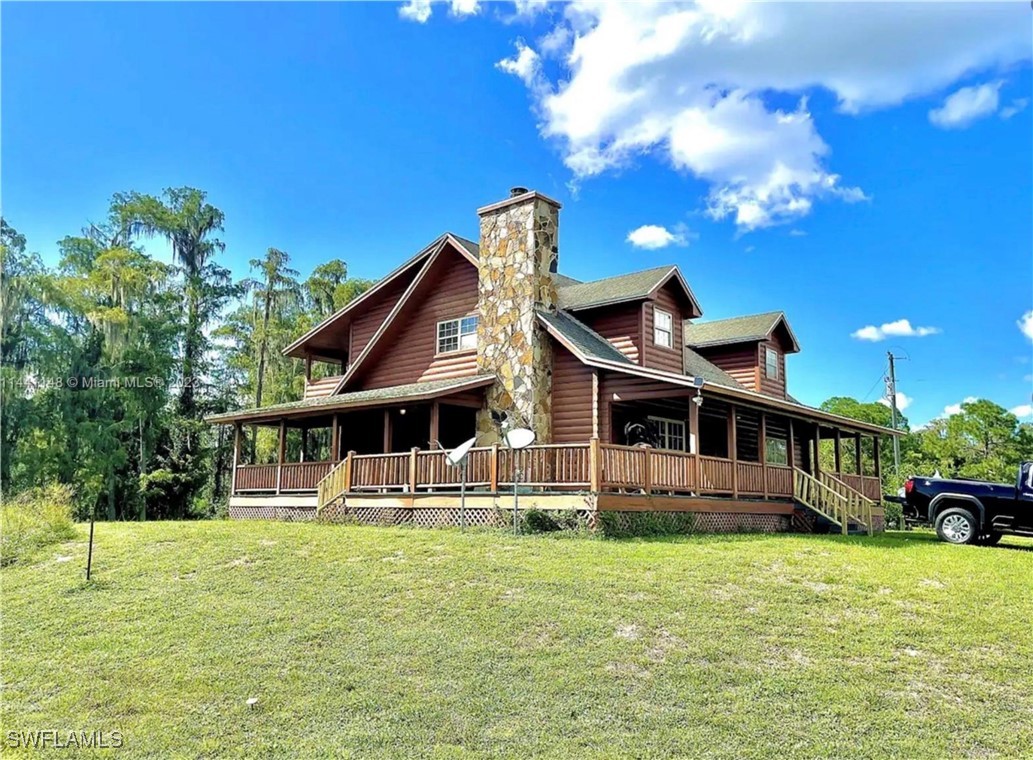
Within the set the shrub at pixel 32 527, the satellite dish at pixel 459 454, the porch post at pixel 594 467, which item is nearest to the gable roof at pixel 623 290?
A: the porch post at pixel 594 467

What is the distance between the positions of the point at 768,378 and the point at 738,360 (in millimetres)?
1102

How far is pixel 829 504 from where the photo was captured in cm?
1888

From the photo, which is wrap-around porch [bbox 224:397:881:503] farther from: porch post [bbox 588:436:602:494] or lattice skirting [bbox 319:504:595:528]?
lattice skirting [bbox 319:504:595:528]

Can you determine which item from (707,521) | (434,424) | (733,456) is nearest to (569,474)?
(707,521)

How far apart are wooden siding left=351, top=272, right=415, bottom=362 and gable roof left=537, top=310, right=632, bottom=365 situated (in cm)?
597

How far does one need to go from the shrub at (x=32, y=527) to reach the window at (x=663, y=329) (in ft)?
45.0

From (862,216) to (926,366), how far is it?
663 inches

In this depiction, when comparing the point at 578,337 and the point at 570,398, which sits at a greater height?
the point at 578,337

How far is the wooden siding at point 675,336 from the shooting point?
64.5 ft

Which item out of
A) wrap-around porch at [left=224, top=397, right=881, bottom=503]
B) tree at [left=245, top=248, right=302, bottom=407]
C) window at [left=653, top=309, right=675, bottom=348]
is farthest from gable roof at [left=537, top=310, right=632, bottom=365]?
tree at [left=245, top=248, right=302, bottom=407]

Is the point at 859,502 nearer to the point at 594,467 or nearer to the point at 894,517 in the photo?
the point at 894,517

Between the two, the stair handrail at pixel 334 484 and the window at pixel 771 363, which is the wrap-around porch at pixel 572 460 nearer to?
the stair handrail at pixel 334 484

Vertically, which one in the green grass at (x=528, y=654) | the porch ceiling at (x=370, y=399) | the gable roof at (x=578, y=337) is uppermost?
the gable roof at (x=578, y=337)

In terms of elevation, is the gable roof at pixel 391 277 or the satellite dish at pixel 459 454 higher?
the gable roof at pixel 391 277
